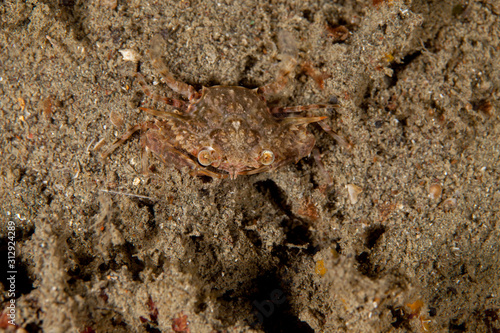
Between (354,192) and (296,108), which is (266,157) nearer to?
(296,108)

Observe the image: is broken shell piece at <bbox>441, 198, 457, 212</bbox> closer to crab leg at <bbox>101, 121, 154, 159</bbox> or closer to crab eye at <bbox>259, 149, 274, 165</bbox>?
crab eye at <bbox>259, 149, 274, 165</bbox>

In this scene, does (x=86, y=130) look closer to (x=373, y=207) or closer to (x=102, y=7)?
(x=102, y=7)

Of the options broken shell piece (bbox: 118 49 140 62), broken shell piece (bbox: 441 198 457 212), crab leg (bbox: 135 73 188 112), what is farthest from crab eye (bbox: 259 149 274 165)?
broken shell piece (bbox: 441 198 457 212)

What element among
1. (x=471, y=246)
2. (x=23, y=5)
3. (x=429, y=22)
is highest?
(x=429, y=22)

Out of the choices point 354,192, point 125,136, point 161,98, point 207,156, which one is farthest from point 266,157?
point 125,136

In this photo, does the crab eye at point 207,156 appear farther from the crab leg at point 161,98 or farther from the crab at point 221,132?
the crab leg at point 161,98

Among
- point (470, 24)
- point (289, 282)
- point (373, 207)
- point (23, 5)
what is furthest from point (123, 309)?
point (470, 24)

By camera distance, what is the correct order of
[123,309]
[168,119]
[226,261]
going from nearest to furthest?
[123,309]
[168,119]
[226,261]

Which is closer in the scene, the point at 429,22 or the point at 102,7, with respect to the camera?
the point at 102,7
